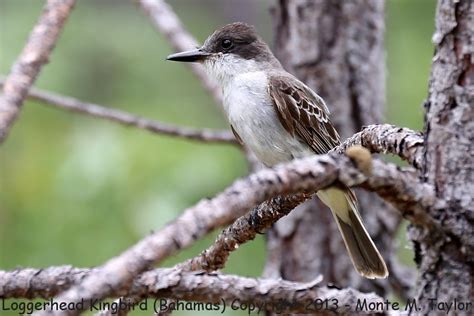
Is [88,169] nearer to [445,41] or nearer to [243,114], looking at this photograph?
[243,114]

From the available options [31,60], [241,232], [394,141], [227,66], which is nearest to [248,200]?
[394,141]

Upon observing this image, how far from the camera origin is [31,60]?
107 inches

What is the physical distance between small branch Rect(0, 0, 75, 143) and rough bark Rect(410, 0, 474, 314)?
1.22 m

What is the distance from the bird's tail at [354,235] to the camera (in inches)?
144

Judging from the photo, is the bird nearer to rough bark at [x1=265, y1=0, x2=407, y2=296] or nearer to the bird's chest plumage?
the bird's chest plumage

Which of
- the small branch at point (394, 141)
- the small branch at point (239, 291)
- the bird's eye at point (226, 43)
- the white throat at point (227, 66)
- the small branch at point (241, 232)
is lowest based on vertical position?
the small branch at point (239, 291)

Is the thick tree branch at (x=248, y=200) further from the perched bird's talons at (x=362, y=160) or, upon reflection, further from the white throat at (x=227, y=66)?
the white throat at (x=227, y=66)

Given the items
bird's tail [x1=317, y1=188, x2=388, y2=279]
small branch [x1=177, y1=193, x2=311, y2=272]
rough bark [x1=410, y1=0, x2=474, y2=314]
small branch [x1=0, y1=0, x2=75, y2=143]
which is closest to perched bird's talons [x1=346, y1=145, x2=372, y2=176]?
rough bark [x1=410, y1=0, x2=474, y2=314]

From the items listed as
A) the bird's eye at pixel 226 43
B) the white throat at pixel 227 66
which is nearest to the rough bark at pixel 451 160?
the white throat at pixel 227 66

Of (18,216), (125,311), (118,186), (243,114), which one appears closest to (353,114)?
(243,114)

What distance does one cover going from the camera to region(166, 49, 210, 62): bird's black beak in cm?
418

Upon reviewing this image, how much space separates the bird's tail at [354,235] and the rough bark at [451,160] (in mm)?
1683

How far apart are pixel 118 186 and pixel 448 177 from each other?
8.52 ft

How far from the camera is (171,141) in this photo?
15.0 feet
